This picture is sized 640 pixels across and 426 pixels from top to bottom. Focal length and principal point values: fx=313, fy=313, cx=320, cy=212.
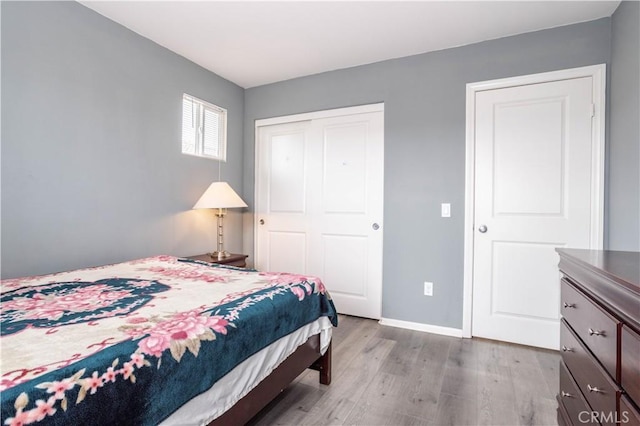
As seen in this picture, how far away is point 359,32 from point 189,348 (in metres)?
2.51

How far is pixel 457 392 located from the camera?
181cm

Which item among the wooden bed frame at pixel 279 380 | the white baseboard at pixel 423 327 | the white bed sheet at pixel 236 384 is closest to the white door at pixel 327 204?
the white baseboard at pixel 423 327

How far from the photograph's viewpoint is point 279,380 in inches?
56.8

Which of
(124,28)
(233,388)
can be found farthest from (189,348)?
(124,28)

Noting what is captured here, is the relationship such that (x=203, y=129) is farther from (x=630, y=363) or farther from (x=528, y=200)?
(x=630, y=363)

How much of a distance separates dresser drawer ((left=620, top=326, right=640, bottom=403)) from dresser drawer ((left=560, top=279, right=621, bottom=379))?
0.04 metres

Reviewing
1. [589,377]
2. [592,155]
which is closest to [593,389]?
[589,377]

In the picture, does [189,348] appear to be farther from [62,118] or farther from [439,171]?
[439,171]

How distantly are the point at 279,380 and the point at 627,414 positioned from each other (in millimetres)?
1196

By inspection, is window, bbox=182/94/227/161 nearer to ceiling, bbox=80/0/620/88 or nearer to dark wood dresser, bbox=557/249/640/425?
ceiling, bbox=80/0/620/88

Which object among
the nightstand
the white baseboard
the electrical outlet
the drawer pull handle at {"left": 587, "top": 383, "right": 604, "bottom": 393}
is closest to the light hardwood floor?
the white baseboard

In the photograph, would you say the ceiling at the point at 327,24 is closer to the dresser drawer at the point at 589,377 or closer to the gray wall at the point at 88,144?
the gray wall at the point at 88,144

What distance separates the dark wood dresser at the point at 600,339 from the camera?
80 cm

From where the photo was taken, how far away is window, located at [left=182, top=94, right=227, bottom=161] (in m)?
3.01
